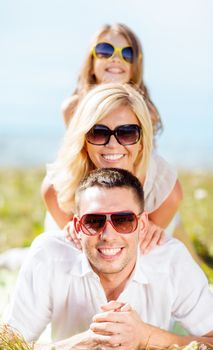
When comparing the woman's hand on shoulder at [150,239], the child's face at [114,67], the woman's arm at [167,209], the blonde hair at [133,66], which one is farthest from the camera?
the blonde hair at [133,66]

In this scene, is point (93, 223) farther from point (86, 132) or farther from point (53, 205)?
point (53, 205)

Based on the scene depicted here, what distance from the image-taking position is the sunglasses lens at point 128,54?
5.28 meters

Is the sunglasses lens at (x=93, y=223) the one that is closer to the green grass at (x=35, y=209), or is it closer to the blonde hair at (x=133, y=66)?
the blonde hair at (x=133, y=66)

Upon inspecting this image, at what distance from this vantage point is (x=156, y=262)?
360cm

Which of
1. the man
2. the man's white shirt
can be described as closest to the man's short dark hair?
the man

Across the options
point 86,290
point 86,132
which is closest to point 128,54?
point 86,132

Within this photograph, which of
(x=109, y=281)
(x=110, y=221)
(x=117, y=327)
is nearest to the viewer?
(x=117, y=327)

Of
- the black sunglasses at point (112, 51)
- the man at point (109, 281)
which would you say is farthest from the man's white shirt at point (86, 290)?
the black sunglasses at point (112, 51)

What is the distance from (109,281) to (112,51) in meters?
2.31

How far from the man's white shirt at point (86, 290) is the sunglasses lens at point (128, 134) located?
0.64 meters

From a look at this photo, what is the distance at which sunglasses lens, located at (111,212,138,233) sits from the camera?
3236mm

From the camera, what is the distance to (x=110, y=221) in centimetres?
323

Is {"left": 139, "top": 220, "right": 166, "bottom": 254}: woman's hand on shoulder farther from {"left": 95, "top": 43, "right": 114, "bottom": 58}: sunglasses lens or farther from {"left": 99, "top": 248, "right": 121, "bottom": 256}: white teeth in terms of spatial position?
{"left": 95, "top": 43, "right": 114, "bottom": 58}: sunglasses lens

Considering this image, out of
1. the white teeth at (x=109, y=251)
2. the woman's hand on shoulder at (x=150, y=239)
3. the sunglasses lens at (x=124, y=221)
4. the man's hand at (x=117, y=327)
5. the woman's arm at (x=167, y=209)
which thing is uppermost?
the woman's arm at (x=167, y=209)
